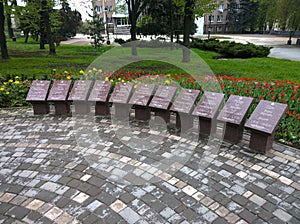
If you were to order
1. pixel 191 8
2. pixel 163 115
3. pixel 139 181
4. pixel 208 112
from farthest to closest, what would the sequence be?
pixel 191 8, pixel 163 115, pixel 208 112, pixel 139 181

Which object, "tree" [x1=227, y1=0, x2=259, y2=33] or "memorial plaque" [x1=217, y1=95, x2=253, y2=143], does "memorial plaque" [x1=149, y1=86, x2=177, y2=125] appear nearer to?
"memorial plaque" [x1=217, y1=95, x2=253, y2=143]

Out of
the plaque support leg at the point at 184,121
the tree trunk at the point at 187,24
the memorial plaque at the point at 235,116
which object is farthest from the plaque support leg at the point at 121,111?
the tree trunk at the point at 187,24

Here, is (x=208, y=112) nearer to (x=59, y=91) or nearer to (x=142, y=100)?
(x=142, y=100)

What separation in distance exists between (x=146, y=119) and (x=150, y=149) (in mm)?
1555

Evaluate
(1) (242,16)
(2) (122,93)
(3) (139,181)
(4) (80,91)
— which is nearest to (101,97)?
(2) (122,93)

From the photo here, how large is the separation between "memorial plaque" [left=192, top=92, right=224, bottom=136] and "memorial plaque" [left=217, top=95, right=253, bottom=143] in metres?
0.19

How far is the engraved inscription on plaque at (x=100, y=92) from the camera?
705 cm

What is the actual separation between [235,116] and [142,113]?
7.73ft

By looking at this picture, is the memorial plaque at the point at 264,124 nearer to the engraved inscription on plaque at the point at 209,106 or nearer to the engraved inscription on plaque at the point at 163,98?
the engraved inscription on plaque at the point at 209,106

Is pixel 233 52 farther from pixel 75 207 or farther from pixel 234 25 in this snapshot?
pixel 234 25

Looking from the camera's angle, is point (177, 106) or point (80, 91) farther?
point (80, 91)

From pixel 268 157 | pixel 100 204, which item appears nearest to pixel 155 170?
pixel 100 204

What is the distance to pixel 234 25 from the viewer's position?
5859cm

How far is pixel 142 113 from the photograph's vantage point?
6805 mm
